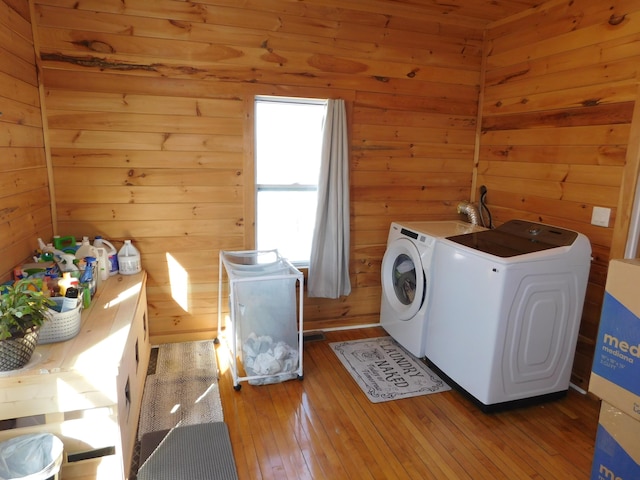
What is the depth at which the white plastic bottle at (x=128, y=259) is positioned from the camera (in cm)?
280

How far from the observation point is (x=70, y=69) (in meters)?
2.63

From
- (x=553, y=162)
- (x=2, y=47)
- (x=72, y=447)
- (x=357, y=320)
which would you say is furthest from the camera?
(x=357, y=320)

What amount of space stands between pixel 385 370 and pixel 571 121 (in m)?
1.96

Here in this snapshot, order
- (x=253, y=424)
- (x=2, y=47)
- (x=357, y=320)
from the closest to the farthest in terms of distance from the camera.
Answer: (x=2, y=47) < (x=253, y=424) < (x=357, y=320)

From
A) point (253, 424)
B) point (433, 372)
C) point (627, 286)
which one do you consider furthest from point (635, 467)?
point (253, 424)

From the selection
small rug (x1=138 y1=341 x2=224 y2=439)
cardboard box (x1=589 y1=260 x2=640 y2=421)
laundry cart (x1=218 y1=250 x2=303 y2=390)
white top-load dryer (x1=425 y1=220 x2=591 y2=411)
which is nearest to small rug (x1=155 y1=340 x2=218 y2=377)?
small rug (x1=138 y1=341 x2=224 y2=439)

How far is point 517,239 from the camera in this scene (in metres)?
2.54

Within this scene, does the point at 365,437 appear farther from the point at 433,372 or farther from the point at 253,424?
the point at 433,372

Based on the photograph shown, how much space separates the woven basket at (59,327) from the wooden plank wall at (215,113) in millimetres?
1106

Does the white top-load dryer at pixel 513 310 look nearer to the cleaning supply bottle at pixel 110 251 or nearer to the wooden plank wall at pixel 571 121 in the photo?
the wooden plank wall at pixel 571 121

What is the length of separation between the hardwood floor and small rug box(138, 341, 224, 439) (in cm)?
11

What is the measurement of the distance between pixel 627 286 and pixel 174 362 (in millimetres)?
2537

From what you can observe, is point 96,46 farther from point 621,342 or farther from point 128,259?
point 621,342

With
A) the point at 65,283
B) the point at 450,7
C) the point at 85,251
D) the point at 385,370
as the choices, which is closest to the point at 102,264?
the point at 85,251
